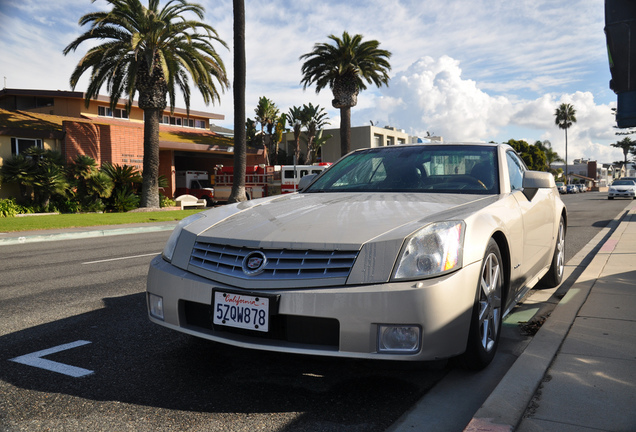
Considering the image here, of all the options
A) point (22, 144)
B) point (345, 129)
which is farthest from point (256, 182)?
point (22, 144)

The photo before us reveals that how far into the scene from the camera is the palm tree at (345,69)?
3072 cm

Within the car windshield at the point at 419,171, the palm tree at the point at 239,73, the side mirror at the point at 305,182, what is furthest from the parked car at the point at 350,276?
the palm tree at the point at 239,73

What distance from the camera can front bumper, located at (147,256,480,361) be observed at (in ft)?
8.71

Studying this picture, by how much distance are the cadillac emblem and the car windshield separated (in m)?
1.56

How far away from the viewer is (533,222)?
14.5 ft

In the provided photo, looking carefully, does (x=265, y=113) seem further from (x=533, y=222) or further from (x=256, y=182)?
(x=533, y=222)

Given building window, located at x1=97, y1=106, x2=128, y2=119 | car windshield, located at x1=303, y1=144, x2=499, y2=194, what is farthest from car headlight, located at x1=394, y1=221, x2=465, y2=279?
building window, located at x1=97, y1=106, x2=128, y2=119

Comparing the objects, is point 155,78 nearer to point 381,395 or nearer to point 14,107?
point 14,107

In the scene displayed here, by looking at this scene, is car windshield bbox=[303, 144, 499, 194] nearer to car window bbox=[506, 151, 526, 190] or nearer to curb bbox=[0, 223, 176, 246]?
car window bbox=[506, 151, 526, 190]

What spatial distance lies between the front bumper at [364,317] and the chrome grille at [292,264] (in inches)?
3.4

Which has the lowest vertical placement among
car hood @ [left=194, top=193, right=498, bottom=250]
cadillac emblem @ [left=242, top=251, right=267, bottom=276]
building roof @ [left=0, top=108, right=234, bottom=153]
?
cadillac emblem @ [left=242, top=251, right=267, bottom=276]

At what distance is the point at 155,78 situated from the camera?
22.8m

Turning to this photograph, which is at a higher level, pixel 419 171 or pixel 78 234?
pixel 419 171

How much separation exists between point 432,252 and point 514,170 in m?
2.29
